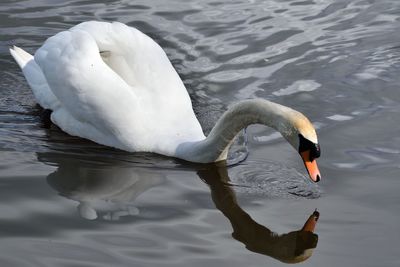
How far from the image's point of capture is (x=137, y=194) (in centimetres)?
758

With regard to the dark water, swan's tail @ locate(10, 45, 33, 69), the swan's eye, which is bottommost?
the dark water

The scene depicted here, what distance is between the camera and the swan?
27.3ft

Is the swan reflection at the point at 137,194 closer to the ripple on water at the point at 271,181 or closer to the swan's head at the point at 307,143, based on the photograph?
the ripple on water at the point at 271,181

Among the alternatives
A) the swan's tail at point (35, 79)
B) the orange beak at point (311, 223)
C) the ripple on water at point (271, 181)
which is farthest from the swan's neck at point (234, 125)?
the swan's tail at point (35, 79)

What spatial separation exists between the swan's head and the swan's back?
139cm

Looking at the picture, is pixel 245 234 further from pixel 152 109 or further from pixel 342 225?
pixel 152 109

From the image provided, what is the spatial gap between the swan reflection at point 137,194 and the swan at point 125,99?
11.3 inches

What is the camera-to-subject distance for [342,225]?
712 cm

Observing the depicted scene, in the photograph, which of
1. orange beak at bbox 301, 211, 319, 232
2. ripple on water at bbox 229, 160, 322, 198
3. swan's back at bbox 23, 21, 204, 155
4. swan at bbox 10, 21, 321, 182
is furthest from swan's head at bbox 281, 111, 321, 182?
swan's back at bbox 23, 21, 204, 155

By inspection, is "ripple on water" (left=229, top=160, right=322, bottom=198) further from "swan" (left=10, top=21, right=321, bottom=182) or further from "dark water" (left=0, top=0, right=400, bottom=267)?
"swan" (left=10, top=21, right=321, bottom=182)

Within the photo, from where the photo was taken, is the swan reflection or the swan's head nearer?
the swan reflection

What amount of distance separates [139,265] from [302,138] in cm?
159

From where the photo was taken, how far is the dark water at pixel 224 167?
6754 millimetres

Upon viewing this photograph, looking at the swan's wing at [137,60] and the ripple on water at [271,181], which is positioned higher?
the swan's wing at [137,60]
